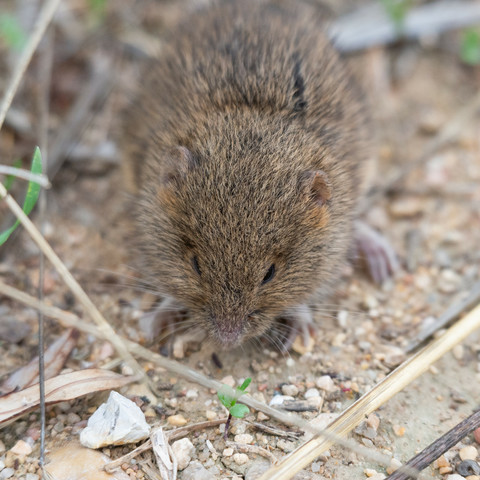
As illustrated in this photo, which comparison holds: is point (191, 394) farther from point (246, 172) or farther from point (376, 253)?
point (376, 253)

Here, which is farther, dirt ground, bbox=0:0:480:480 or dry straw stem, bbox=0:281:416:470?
dirt ground, bbox=0:0:480:480

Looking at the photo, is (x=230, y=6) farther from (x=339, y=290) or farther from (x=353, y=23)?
(x=339, y=290)

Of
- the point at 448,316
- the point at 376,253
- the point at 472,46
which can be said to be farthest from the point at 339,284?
the point at 472,46

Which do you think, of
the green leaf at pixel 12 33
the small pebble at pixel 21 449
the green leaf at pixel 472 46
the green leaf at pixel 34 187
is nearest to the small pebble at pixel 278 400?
the small pebble at pixel 21 449

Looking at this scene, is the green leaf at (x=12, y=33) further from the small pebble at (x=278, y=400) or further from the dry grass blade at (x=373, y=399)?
the dry grass blade at (x=373, y=399)

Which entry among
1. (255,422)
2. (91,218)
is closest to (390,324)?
(255,422)

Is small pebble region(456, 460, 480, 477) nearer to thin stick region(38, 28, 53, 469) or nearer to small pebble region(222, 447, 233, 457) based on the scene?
small pebble region(222, 447, 233, 457)

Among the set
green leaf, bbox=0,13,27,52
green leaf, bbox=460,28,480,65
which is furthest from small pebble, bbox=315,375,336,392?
green leaf, bbox=460,28,480,65
